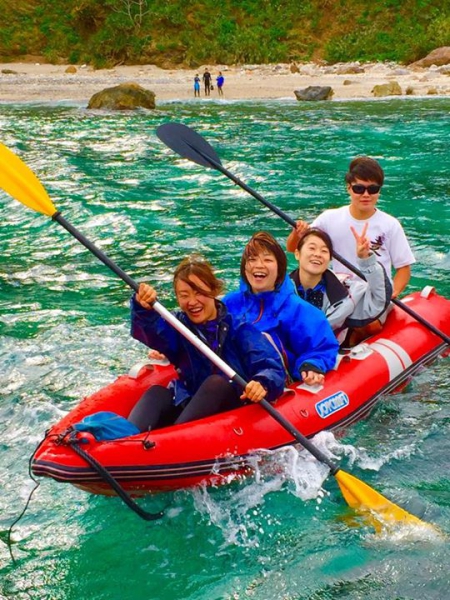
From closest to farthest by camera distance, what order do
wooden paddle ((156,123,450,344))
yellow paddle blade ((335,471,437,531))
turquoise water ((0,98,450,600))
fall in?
turquoise water ((0,98,450,600)) → yellow paddle blade ((335,471,437,531)) → wooden paddle ((156,123,450,344))

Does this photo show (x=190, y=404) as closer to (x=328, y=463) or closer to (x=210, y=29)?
(x=328, y=463)

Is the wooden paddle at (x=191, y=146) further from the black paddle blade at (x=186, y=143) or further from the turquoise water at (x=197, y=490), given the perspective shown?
the turquoise water at (x=197, y=490)

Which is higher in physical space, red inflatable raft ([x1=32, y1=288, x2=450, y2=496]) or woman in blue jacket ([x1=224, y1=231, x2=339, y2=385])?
woman in blue jacket ([x1=224, y1=231, x2=339, y2=385])

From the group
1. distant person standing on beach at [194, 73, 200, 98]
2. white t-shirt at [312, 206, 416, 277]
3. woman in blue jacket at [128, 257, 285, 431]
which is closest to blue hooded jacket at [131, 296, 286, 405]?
woman in blue jacket at [128, 257, 285, 431]

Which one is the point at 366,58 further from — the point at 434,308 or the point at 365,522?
the point at 365,522

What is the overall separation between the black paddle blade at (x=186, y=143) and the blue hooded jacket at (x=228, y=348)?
216 centimetres

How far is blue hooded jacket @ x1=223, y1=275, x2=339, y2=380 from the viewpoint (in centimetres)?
407

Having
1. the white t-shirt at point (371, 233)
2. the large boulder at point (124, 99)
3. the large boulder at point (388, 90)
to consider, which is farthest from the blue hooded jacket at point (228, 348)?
the large boulder at point (388, 90)

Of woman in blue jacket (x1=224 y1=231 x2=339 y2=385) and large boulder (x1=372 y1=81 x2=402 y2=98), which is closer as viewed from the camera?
woman in blue jacket (x1=224 y1=231 x2=339 y2=385)

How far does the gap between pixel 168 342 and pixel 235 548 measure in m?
0.96

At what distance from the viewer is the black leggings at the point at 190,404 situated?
148 inches

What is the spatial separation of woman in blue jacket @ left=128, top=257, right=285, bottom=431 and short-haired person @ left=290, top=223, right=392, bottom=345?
77cm

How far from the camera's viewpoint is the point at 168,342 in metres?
3.79

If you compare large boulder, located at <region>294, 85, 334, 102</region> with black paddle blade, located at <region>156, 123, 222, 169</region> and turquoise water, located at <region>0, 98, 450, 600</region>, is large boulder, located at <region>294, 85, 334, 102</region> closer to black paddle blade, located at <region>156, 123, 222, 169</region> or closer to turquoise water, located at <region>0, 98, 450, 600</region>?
turquoise water, located at <region>0, 98, 450, 600</region>
